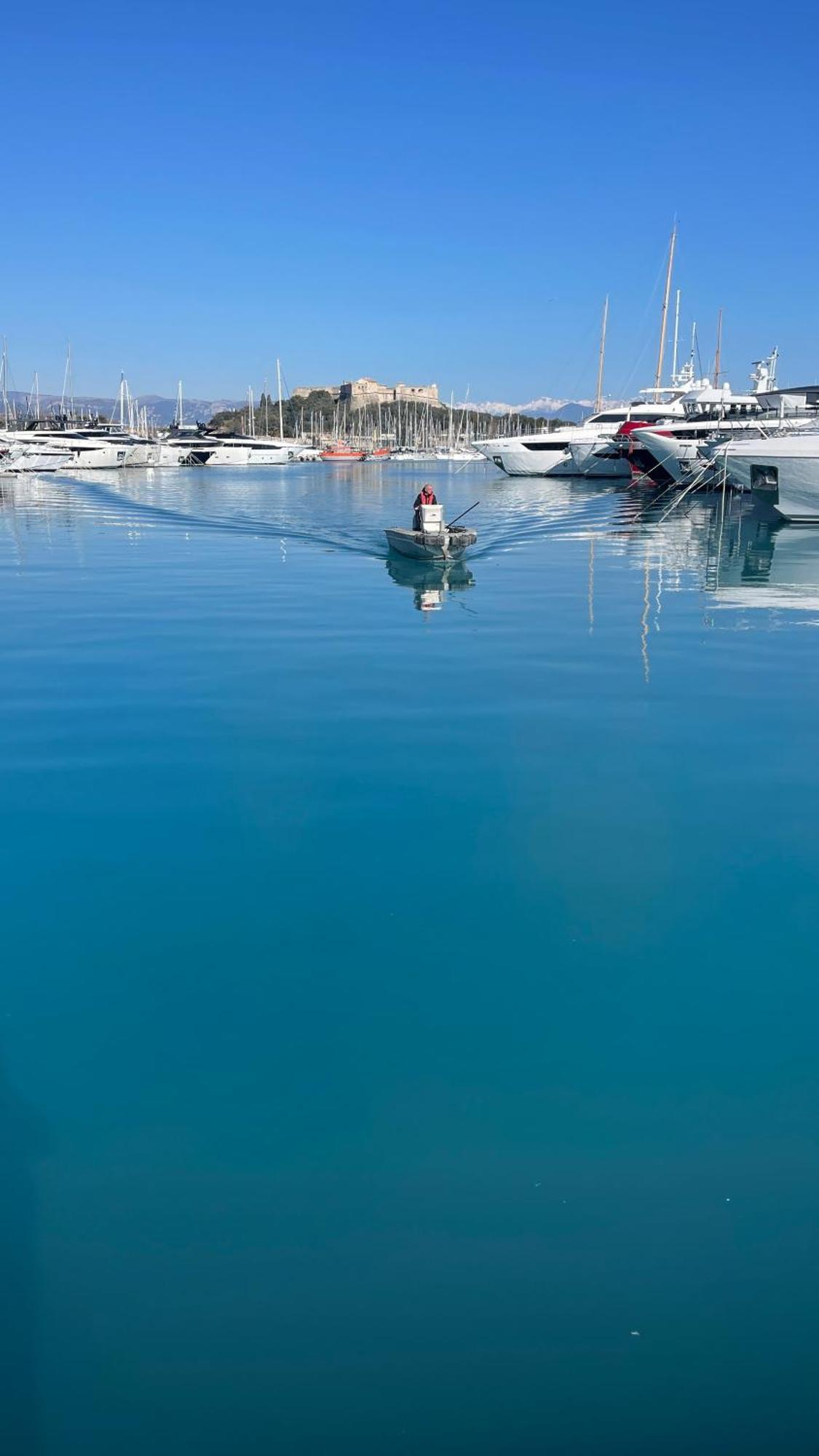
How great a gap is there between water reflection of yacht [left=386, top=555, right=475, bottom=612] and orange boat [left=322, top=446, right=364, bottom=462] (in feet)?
372

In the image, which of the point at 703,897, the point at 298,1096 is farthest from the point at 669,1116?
the point at 703,897

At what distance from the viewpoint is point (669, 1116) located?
218 inches

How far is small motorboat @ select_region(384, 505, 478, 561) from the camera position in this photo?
27.6 meters

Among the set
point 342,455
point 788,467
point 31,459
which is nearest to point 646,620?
point 788,467

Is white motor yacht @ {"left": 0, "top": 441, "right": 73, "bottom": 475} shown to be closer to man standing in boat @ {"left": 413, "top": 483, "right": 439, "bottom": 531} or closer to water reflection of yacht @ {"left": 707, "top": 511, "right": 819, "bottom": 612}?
man standing in boat @ {"left": 413, "top": 483, "right": 439, "bottom": 531}

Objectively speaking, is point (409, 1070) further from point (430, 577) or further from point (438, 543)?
point (438, 543)

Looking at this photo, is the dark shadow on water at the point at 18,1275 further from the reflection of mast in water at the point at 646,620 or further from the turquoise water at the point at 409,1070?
the reflection of mast in water at the point at 646,620

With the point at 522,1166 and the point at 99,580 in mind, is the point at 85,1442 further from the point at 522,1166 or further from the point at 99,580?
the point at 99,580

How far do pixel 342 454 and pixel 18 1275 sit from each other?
143667mm

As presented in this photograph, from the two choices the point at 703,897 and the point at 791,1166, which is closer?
the point at 791,1166

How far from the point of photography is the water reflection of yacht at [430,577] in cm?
2359

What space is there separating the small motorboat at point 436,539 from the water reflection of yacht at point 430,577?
0.38 metres

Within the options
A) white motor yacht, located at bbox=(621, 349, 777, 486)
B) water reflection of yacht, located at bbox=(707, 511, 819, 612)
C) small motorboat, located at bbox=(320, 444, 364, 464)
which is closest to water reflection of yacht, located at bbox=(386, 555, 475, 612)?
water reflection of yacht, located at bbox=(707, 511, 819, 612)

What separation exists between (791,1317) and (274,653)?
13.9 metres
